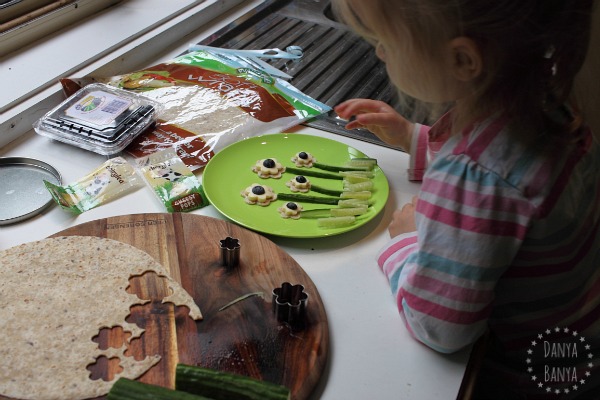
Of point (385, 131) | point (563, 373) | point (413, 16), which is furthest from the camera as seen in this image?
point (385, 131)

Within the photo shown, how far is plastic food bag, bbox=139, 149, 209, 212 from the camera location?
937 mm

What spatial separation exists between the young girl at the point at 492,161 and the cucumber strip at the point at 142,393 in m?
0.31

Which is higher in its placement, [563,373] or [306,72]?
[306,72]

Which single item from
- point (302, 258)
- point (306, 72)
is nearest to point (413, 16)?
point (302, 258)

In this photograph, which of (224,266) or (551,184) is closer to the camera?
(551,184)

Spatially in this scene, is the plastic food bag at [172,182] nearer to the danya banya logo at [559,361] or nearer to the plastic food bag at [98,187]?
the plastic food bag at [98,187]

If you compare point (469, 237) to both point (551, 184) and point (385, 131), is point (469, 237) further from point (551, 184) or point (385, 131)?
point (385, 131)

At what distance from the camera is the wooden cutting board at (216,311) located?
2.25 feet

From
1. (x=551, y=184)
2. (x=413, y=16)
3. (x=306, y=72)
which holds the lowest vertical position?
(x=306, y=72)

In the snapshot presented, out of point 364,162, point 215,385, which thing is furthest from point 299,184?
point 215,385

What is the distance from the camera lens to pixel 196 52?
1369mm

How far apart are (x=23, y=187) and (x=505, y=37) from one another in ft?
2.61

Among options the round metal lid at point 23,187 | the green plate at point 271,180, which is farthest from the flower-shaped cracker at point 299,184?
the round metal lid at point 23,187

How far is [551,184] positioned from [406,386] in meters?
0.30
